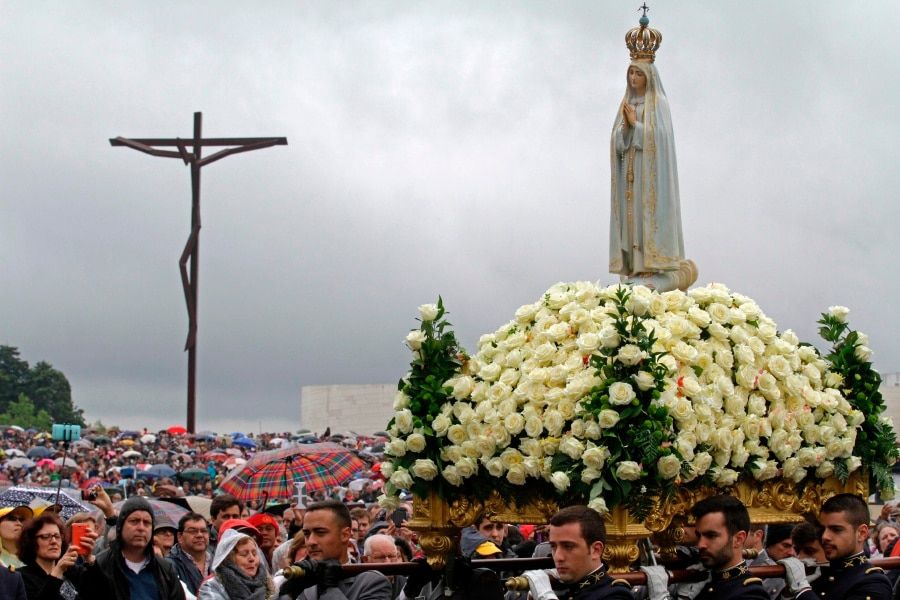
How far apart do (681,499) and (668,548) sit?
37 centimetres

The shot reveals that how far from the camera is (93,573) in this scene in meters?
7.06

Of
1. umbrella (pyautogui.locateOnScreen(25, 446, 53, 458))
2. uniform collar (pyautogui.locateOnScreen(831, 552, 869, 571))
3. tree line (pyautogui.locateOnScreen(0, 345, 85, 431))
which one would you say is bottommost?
uniform collar (pyautogui.locateOnScreen(831, 552, 869, 571))

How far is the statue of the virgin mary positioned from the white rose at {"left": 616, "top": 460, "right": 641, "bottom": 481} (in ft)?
6.78

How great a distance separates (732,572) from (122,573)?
3.19m

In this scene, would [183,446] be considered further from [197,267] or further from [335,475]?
[335,475]

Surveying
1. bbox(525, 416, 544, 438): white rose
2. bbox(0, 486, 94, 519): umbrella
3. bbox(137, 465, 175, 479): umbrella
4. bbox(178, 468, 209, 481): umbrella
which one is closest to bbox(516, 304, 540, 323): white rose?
bbox(525, 416, 544, 438): white rose

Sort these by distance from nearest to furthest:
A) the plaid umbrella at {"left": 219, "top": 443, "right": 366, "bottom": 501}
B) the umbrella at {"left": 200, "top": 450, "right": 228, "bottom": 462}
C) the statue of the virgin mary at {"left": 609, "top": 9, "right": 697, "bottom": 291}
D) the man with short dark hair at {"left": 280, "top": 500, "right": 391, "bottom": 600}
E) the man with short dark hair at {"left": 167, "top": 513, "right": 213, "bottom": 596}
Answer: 1. the man with short dark hair at {"left": 280, "top": 500, "right": 391, "bottom": 600}
2. the statue of the virgin mary at {"left": 609, "top": 9, "right": 697, "bottom": 291}
3. the man with short dark hair at {"left": 167, "top": 513, "right": 213, "bottom": 596}
4. the plaid umbrella at {"left": 219, "top": 443, "right": 366, "bottom": 501}
5. the umbrella at {"left": 200, "top": 450, "right": 228, "bottom": 462}

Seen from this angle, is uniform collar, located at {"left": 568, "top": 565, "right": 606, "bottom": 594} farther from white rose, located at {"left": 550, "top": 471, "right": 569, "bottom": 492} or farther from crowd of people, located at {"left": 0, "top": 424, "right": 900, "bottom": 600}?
white rose, located at {"left": 550, "top": 471, "right": 569, "bottom": 492}

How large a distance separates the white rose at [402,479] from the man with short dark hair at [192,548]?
2.17m

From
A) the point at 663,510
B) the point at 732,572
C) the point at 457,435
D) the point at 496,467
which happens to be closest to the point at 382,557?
the point at 457,435

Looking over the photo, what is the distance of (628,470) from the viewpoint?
6.43 metres

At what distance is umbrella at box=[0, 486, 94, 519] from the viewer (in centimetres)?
1156

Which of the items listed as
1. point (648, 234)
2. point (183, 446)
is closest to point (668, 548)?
point (648, 234)

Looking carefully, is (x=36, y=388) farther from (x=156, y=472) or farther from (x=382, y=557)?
(x=382, y=557)
